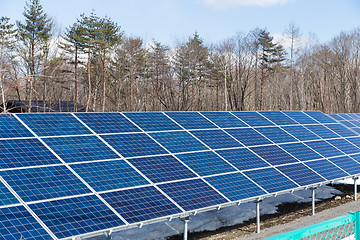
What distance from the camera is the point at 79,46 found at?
50344 millimetres

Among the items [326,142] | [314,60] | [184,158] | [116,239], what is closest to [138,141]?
[184,158]

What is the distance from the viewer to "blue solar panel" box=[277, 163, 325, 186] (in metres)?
14.6

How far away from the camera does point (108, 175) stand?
1098cm

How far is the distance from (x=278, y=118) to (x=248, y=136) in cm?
438

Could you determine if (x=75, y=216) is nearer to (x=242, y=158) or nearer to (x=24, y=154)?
(x=24, y=154)

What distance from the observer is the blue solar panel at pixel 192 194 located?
430 inches

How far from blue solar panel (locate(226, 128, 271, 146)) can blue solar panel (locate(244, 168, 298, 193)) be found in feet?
6.85

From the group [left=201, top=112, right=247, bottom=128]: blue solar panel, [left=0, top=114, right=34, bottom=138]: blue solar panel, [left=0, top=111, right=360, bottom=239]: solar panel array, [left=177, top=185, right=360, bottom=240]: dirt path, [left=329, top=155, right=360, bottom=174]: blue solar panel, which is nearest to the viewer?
[left=0, top=111, right=360, bottom=239]: solar panel array

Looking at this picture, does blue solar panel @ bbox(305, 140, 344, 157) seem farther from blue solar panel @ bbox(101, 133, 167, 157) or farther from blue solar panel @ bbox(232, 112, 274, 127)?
blue solar panel @ bbox(101, 133, 167, 157)

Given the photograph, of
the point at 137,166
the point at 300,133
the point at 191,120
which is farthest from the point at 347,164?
the point at 137,166

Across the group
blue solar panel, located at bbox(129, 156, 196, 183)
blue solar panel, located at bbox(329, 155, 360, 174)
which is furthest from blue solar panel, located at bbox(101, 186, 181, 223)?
blue solar panel, located at bbox(329, 155, 360, 174)

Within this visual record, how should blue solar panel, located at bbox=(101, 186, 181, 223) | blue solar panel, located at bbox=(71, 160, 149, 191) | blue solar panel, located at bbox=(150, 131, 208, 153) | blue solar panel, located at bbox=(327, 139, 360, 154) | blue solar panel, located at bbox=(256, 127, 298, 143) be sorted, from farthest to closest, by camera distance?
blue solar panel, located at bbox=(327, 139, 360, 154) < blue solar panel, located at bbox=(256, 127, 298, 143) < blue solar panel, located at bbox=(150, 131, 208, 153) < blue solar panel, located at bbox=(71, 160, 149, 191) < blue solar panel, located at bbox=(101, 186, 181, 223)

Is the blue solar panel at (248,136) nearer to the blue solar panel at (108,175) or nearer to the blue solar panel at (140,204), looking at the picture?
the blue solar panel at (108,175)

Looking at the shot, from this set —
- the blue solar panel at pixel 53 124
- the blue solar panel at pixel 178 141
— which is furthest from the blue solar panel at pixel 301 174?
the blue solar panel at pixel 53 124
